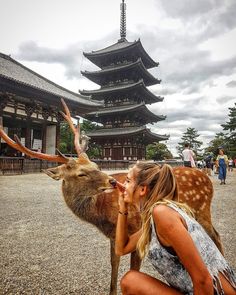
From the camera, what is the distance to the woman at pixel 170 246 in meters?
1.30

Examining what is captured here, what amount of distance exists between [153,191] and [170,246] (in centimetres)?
33

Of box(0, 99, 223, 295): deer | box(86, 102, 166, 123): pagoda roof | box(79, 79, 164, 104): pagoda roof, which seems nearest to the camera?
box(0, 99, 223, 295): deer

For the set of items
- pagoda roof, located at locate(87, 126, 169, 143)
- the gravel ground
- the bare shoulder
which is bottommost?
the gravel ground

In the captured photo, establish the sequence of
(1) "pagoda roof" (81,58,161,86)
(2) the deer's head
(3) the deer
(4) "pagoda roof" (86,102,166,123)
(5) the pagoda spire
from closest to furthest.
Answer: (3) the deer, (2) the deer's head, (4) "pagoda roof" (86,102,166,123), (1) "pagoda roof" (81,58,161,86), (5) the pagoda spire

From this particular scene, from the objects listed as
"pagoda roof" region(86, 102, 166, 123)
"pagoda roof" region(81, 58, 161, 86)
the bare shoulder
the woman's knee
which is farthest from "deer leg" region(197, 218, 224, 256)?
"pagoda roof" region(81, 58, 161, 86)

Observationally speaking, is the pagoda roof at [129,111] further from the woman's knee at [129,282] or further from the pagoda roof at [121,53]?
the woman's knee at [129,282]

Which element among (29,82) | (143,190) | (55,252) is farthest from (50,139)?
(143,190)

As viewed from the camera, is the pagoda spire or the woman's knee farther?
the pagoda spire

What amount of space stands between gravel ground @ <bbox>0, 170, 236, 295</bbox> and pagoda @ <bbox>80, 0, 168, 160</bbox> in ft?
69.9

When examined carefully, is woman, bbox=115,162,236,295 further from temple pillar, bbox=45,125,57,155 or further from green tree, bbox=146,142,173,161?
green tree, bbox=146,142,173,161

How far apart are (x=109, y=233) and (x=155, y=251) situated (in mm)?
1138

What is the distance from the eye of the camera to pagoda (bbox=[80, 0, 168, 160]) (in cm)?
2820

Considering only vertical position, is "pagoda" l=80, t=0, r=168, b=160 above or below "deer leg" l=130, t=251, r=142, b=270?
above

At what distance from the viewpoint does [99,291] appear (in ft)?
8.75
